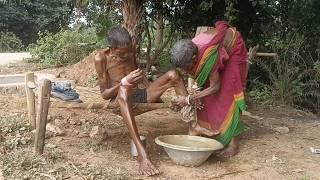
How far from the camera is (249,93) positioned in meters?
7.78

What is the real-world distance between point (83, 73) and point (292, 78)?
11.4ft

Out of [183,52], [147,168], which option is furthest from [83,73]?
[147,168]

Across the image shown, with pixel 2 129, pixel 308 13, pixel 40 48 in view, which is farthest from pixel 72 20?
pixel 2 129

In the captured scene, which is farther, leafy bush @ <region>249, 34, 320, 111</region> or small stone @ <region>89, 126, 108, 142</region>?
leafy bush @ <region>249, 34, 320, 111</region>

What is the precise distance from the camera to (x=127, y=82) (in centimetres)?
413

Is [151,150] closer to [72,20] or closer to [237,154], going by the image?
[237,154]

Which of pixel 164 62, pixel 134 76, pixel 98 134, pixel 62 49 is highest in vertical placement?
pixel 134 76

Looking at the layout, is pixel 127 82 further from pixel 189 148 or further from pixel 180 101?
pixel 189 148

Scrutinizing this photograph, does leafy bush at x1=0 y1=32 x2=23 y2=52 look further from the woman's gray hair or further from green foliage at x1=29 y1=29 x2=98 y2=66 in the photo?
the woman's gray hair

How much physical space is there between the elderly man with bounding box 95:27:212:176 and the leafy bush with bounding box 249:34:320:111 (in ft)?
11.1

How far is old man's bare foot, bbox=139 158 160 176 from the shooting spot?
3918mm

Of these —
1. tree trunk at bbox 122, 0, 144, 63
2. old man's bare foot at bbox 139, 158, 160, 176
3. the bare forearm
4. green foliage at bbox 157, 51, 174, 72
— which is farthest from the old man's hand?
green foliage at bbox 157, 51, 174, 72

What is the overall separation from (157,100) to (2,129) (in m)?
1.52

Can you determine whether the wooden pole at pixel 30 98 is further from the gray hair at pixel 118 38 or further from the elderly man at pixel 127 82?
the gray hair at pixel 118 38
